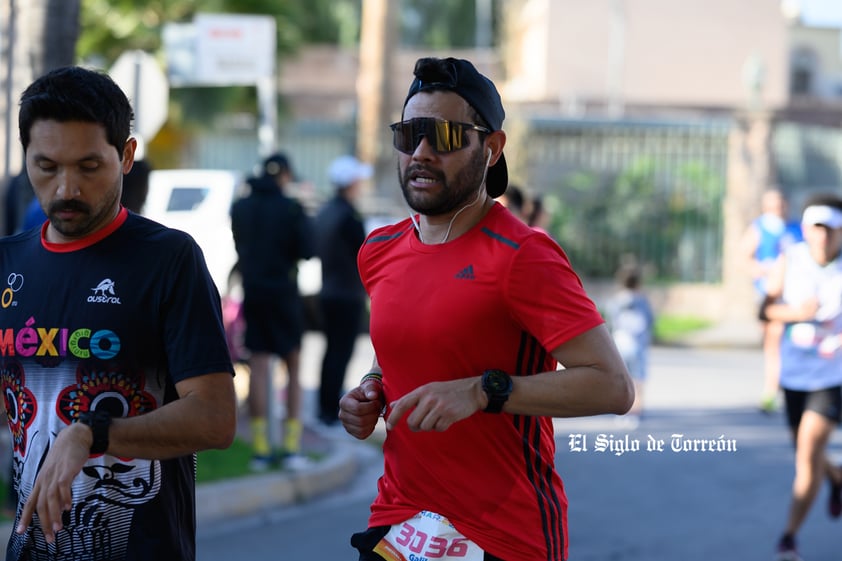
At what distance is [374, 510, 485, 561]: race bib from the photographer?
3.25 metres

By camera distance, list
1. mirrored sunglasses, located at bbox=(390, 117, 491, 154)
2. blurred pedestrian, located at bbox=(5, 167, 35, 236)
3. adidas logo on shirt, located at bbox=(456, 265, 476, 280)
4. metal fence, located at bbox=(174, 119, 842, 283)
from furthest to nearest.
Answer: metal fence, located at bbox=(174, 119, 842, 283), blurred pedestrian, located at bbox=(5, 167, 35, 236), mirrored sunglasses, located at bbox=(390, 117, 491, 154), adidas logo on shirt, located at bbox=(456, 265, 476, 280)

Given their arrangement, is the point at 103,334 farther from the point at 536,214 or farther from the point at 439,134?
the point at 536,214

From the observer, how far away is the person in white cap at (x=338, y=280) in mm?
10633

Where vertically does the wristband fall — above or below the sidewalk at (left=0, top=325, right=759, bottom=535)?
above

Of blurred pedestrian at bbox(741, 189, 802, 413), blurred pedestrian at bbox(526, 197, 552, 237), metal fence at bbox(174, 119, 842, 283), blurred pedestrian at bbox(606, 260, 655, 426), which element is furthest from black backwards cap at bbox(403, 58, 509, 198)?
metal fence at bbox(174, 119, 842, 283)

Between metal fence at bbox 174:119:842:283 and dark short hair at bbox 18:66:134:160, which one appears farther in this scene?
metal fence at bbox 174:119:842:283

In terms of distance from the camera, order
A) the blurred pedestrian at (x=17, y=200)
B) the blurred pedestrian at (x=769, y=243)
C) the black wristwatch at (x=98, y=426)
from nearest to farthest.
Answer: the black wristwatch at (x=98, y=426), the blurred pedestrian at (x=17, y=200), the blurred pedestrian at (x=769, y=243)

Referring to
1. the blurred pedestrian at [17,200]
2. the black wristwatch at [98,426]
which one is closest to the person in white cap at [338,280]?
the blurred pedestrian at [17,200]

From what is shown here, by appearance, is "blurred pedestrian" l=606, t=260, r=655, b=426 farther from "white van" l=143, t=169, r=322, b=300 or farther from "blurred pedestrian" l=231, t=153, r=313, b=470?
"white van" l=143, t=169, r=322, b=300

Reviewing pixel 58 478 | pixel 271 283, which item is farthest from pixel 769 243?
pixel 58 478

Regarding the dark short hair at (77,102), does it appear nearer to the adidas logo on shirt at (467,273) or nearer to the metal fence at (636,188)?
the adidas logo on shirt at (467,273)

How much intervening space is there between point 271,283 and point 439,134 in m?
5.91

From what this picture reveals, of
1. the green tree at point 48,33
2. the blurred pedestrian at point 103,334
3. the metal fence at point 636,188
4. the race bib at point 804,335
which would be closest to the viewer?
the blurred pedestrian at point 103,334

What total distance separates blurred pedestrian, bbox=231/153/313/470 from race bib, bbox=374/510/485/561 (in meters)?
5.51
